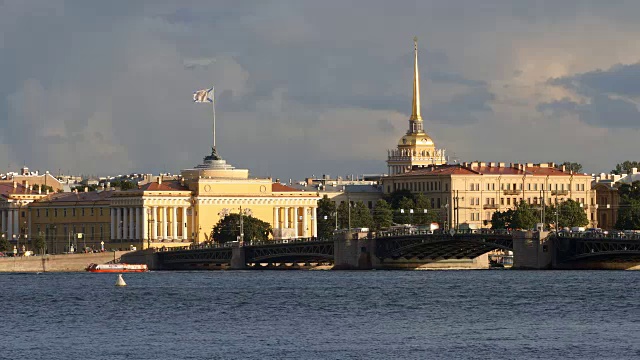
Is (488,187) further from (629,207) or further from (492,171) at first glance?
(629,207)

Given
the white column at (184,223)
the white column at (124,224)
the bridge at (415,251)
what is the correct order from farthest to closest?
the white column at (184,223) < the white column at (124,224) < the bridge at (415,251)

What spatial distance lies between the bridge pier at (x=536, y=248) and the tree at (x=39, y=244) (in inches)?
1820

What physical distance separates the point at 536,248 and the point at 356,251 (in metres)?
12.7

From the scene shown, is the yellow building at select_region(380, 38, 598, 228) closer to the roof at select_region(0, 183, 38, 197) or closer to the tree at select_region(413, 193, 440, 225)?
the tree at select_region(413, 193, 440, 225)

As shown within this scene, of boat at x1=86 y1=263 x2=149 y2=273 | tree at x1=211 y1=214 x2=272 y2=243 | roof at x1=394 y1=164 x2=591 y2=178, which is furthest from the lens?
roof at x1=394 y1=164 x2=591 y2=178

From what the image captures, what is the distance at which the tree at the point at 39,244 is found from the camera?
450 feet

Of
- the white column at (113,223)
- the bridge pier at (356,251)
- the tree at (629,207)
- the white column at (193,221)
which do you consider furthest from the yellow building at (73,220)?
the tree at (629,207)

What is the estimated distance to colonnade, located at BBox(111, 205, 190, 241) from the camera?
135125 millimetres

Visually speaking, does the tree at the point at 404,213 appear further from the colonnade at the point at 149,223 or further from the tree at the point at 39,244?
the tree at the point at 39,244

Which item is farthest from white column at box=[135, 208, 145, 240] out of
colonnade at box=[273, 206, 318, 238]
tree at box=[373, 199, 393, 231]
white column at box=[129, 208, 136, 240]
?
tree at box=[373, 199, 393, 231]

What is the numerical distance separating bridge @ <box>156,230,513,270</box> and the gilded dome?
69809 mm

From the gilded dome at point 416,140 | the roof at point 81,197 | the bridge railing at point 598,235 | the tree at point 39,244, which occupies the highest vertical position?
the gilded dome at point 416,140

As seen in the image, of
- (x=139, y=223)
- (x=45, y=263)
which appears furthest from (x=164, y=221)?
(x=45, y=263)

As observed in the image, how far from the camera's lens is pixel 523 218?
444 feet
